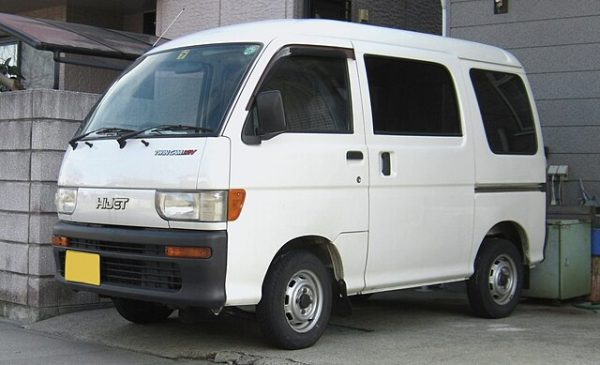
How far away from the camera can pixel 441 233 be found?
6398 millimetres

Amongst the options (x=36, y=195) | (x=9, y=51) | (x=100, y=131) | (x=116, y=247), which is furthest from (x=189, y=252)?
(x=9, y=51)

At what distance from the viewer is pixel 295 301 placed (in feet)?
18.2

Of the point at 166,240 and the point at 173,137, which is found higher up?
the point at 173,137

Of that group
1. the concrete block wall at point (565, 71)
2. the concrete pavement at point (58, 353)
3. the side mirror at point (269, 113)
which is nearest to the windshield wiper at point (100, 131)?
the side mirror at point (269, 113)

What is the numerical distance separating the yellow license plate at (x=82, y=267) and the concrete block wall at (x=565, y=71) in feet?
17.7

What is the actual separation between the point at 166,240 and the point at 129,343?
1438mm

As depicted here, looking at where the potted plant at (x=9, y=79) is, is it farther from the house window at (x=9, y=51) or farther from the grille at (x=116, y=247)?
the house window at (x=9, y=51)

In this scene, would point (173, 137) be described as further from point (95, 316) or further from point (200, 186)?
point (95, 316)

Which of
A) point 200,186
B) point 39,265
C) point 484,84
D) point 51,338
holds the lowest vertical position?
point 51,338

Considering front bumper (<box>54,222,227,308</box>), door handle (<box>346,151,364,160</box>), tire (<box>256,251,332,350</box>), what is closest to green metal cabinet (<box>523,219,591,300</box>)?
door handle (<box>346,151,364,160</box>)

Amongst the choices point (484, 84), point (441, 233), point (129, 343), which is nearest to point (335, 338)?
point (441, 233)

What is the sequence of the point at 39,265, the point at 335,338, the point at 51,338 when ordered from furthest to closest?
the point at 39,265
the point at 51,338
the point at 335,338

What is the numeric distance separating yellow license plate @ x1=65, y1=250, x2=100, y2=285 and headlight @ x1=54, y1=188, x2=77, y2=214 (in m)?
0.31

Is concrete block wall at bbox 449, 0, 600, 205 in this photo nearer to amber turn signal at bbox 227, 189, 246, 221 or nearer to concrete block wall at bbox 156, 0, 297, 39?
concrete block wall at bbox 156, 0, 297, 39
